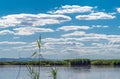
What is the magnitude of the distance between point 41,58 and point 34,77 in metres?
0.37

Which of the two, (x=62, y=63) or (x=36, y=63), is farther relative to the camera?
(x=62, y=63)

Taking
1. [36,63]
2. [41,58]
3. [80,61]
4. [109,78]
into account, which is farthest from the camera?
[80,61]

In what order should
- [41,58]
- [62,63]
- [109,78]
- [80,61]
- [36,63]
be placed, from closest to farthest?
[41,58]
[36,63]
[109,78]
[80,61]
[62,63]

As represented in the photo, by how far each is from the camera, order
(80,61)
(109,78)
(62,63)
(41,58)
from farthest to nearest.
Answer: (62,63), (80,61), (109,78), (41,58)

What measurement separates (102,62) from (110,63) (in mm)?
1999

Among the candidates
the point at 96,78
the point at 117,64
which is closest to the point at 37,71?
the point at 96,78

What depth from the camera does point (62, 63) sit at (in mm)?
90875

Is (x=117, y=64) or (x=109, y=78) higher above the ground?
(x=117, y=64)

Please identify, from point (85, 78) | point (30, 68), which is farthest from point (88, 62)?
point (30, 68)

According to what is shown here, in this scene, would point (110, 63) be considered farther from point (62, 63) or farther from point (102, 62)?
point (62, 63)

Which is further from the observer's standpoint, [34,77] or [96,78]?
[96,78]

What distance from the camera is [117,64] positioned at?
8744 cm

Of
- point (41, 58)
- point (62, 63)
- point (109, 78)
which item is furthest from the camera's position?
point (62, 63)

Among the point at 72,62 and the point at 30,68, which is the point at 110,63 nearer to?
the point at 72,62
